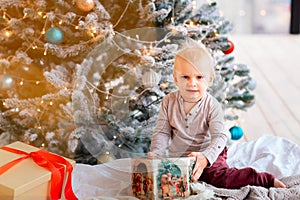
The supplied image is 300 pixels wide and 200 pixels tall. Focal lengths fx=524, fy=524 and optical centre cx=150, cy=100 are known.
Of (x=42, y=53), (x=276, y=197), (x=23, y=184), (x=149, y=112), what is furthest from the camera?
(x=42, y=53)

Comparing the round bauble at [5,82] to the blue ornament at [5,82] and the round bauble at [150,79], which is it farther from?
the round bauble at [150,79]

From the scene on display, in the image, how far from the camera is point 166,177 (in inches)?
60.1

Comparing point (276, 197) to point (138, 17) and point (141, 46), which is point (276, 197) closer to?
point (141, 46)

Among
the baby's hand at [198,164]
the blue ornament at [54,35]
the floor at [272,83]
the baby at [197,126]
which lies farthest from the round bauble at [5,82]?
the floor at [272,83]

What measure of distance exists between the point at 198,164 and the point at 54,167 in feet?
1.41

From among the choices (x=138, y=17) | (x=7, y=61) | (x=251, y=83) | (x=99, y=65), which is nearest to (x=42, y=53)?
(x=7, y=61)

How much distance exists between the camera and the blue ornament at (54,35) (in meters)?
1.87

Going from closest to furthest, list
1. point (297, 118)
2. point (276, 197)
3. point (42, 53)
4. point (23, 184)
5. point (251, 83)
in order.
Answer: point (23, 184) → point (276, 197) → point (42, 53) → point (251, 83) → point (297, 118)

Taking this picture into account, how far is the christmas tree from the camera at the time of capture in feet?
6.03

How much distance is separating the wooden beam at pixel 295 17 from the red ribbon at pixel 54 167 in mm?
3215

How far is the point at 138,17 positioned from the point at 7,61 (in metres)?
0.52

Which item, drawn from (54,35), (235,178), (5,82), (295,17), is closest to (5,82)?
(5,82)

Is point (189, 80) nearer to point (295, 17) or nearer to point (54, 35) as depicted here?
point (54, 35)

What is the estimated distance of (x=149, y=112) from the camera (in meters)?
1.86
